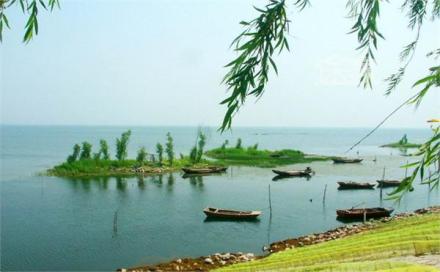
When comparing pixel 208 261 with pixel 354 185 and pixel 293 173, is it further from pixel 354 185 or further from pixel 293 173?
pixel 293 173

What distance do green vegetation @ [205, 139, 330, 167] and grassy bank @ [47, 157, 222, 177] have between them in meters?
8.93

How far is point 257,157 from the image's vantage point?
46094 millimetres

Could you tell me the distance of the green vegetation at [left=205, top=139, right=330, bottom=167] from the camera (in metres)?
43.5

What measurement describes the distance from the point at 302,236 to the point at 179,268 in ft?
18.5

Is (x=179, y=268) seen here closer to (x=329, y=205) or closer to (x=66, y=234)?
(x=66, y=234)

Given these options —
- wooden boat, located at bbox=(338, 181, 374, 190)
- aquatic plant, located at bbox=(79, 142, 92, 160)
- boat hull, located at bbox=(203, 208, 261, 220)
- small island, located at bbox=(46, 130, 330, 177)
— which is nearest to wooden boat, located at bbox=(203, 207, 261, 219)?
boat hull, located at bbox=(203, 208, 261, 220)

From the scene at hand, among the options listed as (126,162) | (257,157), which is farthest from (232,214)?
(257,157)

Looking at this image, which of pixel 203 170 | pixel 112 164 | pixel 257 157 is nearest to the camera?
pixel 203 170

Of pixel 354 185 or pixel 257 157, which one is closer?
→ pixel 354 185

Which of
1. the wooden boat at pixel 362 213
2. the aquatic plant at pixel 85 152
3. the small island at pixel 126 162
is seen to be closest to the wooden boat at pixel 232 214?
the wooden boat at pixel 362 213

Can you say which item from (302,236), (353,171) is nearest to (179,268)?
(302,236)

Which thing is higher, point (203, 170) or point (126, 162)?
point (126, 162)

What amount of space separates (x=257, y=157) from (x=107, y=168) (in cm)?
1765

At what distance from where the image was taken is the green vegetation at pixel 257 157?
143 ft
